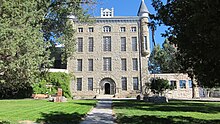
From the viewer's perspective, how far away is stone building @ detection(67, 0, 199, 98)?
5506cm

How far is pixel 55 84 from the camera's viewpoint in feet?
155

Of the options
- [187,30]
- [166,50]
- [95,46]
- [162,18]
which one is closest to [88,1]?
[162,18]

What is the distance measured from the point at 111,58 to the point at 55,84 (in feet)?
45.2

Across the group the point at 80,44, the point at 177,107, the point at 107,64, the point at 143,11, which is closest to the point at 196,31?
the point at 177,107

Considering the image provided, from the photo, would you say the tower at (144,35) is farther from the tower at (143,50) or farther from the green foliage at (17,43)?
the green foliage at (17,43)

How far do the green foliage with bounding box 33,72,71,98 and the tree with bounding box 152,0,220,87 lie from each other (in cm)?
3540

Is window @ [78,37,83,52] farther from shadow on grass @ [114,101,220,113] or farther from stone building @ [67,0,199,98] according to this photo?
shadow on grass @ [114,101,220,113]

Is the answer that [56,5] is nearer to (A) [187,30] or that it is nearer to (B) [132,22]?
(A) [187,30]

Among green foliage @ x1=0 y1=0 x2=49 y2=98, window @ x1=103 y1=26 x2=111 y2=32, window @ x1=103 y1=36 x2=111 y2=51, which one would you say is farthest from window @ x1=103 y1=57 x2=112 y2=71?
green foliage @ x1=0 y1=0 x2=49 y2=98

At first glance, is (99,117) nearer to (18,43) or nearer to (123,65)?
(18,43)

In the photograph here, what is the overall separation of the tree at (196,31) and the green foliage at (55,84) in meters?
35.4

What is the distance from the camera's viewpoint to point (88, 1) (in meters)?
24.7

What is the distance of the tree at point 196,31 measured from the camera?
7109 mm

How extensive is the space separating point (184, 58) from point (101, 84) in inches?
1762
